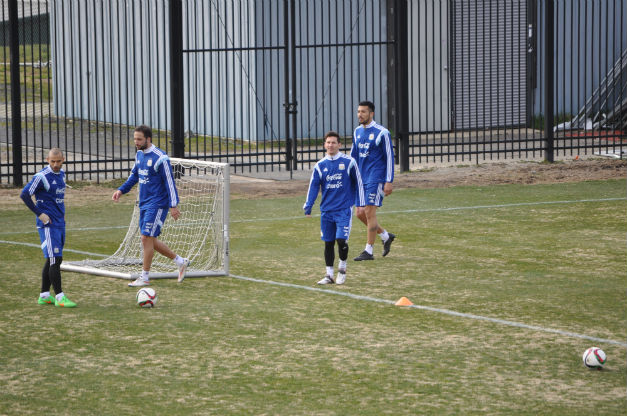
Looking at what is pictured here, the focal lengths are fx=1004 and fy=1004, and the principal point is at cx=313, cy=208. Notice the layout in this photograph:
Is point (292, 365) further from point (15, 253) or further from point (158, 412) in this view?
point (15, 253)

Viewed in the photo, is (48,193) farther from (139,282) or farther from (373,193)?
(373,193)

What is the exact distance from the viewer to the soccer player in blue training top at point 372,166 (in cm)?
1237

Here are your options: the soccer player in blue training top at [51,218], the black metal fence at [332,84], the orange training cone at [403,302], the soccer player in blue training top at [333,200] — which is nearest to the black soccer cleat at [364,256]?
the soccer player in blue training top at [333,200]

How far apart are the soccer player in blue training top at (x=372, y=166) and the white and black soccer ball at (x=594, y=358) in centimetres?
495

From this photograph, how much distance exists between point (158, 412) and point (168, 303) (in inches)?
134

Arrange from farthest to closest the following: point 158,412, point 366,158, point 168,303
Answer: point 366,158 < point 168,303 < point 158,412

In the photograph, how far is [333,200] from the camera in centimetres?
1089

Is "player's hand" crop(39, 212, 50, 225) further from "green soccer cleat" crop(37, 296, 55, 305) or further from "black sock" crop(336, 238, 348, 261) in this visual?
"black sock" crop(336, 238, 348, 261)

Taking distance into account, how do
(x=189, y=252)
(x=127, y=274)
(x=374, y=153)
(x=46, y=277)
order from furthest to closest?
1. (x=189, y=252)
2. (x=374, y=153)
3. (x=127, y=274)
4. (x=46, y=277)

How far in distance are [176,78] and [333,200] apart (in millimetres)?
9475

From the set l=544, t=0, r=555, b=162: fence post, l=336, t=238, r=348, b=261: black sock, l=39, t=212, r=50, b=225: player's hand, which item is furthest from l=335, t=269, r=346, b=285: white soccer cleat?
l=544, t=0, r=555, b=162: fence post

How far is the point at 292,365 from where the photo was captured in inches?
307

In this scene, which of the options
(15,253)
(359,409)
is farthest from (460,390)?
(15,253)

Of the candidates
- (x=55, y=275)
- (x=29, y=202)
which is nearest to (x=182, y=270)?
(x=55, y=275)
